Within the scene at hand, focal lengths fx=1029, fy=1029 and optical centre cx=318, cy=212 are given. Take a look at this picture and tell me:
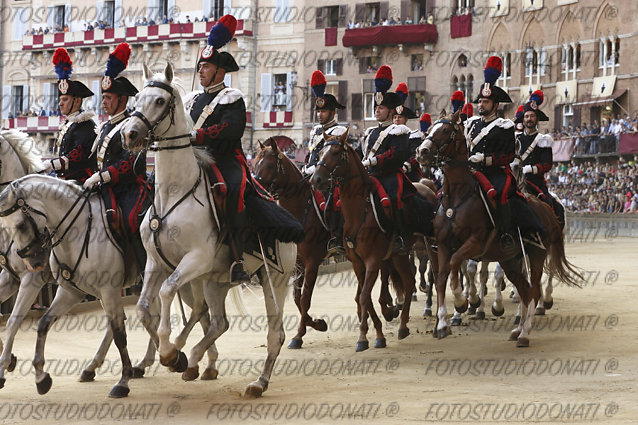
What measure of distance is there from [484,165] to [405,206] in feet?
4.32

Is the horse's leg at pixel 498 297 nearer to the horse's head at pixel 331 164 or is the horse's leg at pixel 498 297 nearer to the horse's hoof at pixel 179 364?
the horse's head at pixel 331 164

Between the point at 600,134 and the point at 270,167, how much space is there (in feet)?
110

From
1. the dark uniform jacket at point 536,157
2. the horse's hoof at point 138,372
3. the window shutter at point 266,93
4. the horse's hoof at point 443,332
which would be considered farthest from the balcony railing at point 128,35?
the horse's hoof at point 138,372

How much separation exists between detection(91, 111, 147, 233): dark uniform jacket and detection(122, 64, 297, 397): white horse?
1193mm

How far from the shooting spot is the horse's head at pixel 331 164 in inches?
538

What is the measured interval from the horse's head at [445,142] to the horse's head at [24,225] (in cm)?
536

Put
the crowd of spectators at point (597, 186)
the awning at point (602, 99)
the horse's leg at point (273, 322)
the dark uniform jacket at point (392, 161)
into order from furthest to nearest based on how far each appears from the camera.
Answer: the awning at point (602, 99)
the crowd of spectators at point (597, 186)
the dark uniform jacket at point (392, 161)
the horse's leg at point (273, 322)

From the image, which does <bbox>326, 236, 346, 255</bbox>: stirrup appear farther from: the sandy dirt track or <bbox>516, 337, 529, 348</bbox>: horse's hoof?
→ <bbox>516, 337, 529, 348</bbox>: horse's hoof

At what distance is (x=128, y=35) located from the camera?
61500mm

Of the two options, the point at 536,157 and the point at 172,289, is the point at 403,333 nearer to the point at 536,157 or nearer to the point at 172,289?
the point at 536,157

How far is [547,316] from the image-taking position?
1731 centimetres

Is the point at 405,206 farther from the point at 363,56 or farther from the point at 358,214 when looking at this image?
the point at 363,56

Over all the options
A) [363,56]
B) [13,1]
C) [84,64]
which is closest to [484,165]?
[363,56]

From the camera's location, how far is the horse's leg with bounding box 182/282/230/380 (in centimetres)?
1071
